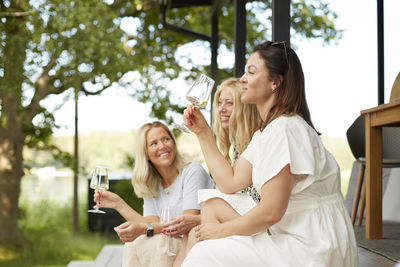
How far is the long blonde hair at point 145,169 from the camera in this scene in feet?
8.98

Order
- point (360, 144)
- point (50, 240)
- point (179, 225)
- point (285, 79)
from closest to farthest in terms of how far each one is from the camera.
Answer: point (285, 79), point (179, 225), point (360, 144), point (50, 240)

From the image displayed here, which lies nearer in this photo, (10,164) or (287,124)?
(287,124)

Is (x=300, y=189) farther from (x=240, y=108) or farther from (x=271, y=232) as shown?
(x=240, y=108)

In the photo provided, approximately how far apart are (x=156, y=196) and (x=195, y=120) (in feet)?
3.26

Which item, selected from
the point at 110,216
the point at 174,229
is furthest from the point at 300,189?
the point at 110,216

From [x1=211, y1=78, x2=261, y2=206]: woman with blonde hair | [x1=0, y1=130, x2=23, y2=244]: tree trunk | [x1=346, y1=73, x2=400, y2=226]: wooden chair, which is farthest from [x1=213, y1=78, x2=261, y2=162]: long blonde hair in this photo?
[x1=0, y1=130, x2=23, y2=244]: tree trunk

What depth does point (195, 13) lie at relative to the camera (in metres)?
9.02

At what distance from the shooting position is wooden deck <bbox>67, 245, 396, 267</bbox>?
2523 millimetres

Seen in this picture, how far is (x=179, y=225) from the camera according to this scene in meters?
2.23

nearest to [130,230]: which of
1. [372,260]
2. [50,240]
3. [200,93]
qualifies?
[200,93]

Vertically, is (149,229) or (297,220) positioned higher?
(297,220)

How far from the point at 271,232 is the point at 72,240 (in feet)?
29.8

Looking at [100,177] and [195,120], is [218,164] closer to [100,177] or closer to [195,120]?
[195,120]

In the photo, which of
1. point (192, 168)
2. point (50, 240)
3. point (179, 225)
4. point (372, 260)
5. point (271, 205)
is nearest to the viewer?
point (271, 205)
